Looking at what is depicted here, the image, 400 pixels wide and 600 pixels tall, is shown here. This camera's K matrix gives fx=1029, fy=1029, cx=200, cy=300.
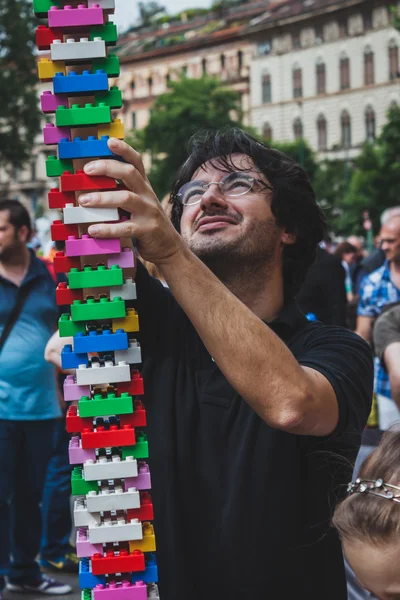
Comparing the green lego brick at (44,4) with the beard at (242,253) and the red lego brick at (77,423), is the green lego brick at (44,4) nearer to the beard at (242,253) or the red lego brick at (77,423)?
the red lego brick at (77,423)

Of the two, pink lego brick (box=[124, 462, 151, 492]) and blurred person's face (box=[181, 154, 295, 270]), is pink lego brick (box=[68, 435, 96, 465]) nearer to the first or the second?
pink lego brick (box=[124, 462, 151, 492])

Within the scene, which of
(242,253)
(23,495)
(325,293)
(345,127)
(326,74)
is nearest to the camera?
(242,253)

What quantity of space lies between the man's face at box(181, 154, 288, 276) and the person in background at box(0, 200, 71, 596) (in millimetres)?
3665

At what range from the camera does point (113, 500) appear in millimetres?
1757

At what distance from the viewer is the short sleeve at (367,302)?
22.4ft

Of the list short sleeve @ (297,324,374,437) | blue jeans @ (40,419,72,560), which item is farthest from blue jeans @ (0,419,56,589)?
short sleeve @ (297,324,374,437)

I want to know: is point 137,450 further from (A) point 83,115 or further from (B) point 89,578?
(A) point 83,115

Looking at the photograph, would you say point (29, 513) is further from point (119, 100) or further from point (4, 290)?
point (119, 100)

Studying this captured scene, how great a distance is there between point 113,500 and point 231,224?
93cm

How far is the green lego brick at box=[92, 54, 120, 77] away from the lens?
1.76 m

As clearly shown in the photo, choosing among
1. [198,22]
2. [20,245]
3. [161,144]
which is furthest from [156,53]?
[20,245]

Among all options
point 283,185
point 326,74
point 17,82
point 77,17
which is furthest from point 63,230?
point 326,74

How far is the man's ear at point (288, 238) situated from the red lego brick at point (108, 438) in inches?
42.2

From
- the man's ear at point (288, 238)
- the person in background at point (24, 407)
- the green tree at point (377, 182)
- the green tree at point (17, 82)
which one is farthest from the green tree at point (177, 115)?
the man's ear at point (288, 238)
